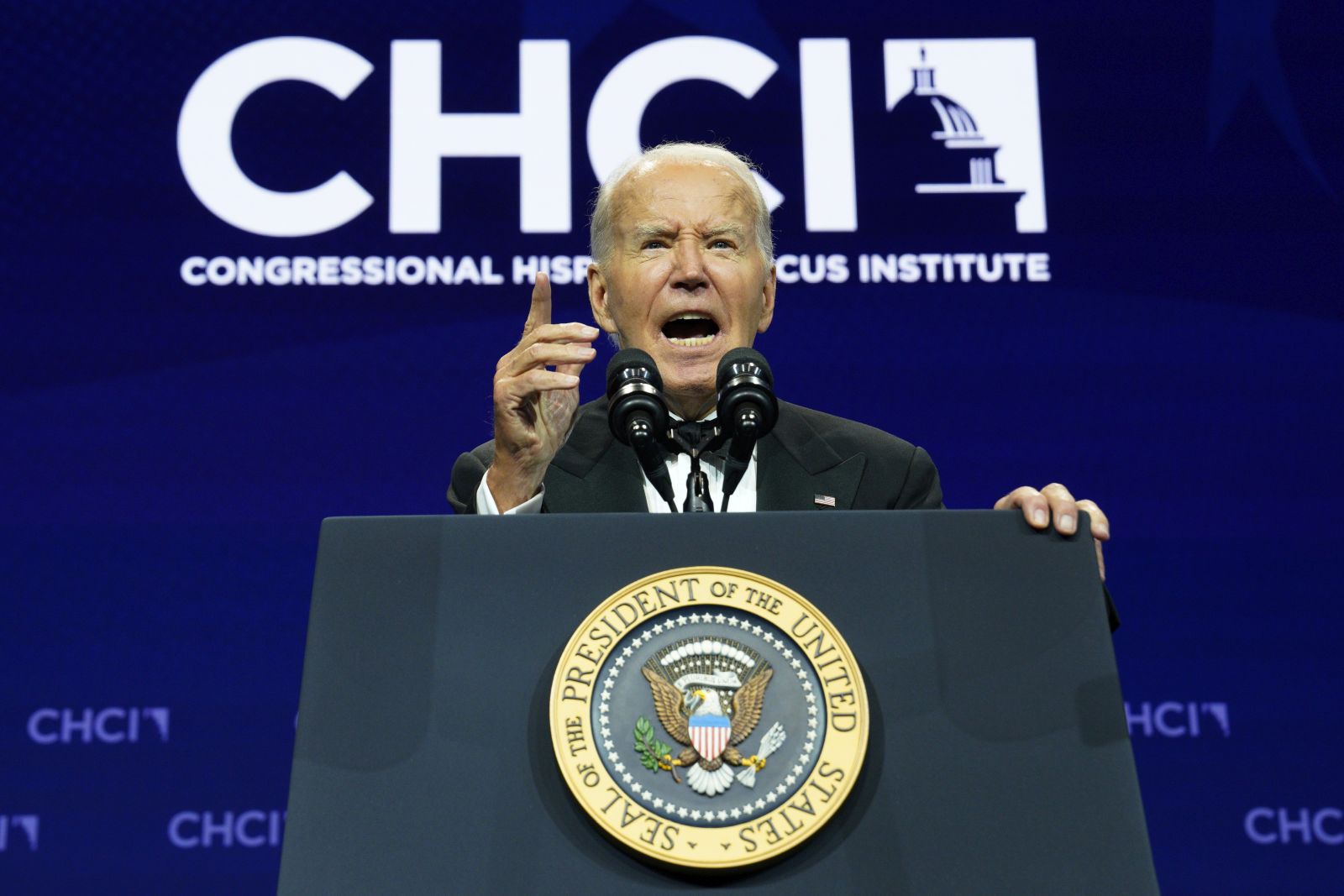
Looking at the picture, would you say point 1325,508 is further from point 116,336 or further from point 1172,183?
point 116,336

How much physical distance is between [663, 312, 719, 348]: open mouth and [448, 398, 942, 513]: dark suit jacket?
0.48ft

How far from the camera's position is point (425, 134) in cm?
307

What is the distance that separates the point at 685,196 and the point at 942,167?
1229mm

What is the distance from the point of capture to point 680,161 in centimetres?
204

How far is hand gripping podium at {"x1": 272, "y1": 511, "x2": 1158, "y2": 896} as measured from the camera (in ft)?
3.62

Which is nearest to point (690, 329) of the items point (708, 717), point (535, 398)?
point (535, 398)

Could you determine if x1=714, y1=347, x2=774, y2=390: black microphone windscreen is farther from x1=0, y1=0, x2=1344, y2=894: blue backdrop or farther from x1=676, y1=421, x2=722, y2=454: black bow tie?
x1=0, y1=0, x2=1344, y2=894: blue backdrop

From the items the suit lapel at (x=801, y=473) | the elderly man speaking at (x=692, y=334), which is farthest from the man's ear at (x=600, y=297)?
the suit lapel at (x=801, y=473)

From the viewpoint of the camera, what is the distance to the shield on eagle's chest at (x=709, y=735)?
3.67 ft

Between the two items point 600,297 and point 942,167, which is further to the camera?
point 942,167

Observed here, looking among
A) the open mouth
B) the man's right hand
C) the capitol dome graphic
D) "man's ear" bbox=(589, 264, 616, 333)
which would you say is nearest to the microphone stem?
the man's right hand

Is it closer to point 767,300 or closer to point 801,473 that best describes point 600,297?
point 767,300

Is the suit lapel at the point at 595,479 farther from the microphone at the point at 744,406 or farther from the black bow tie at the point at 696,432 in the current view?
the microphone at the point at 744,406

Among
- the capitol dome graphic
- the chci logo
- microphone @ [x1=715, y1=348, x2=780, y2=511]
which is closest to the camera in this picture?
the chci logo
